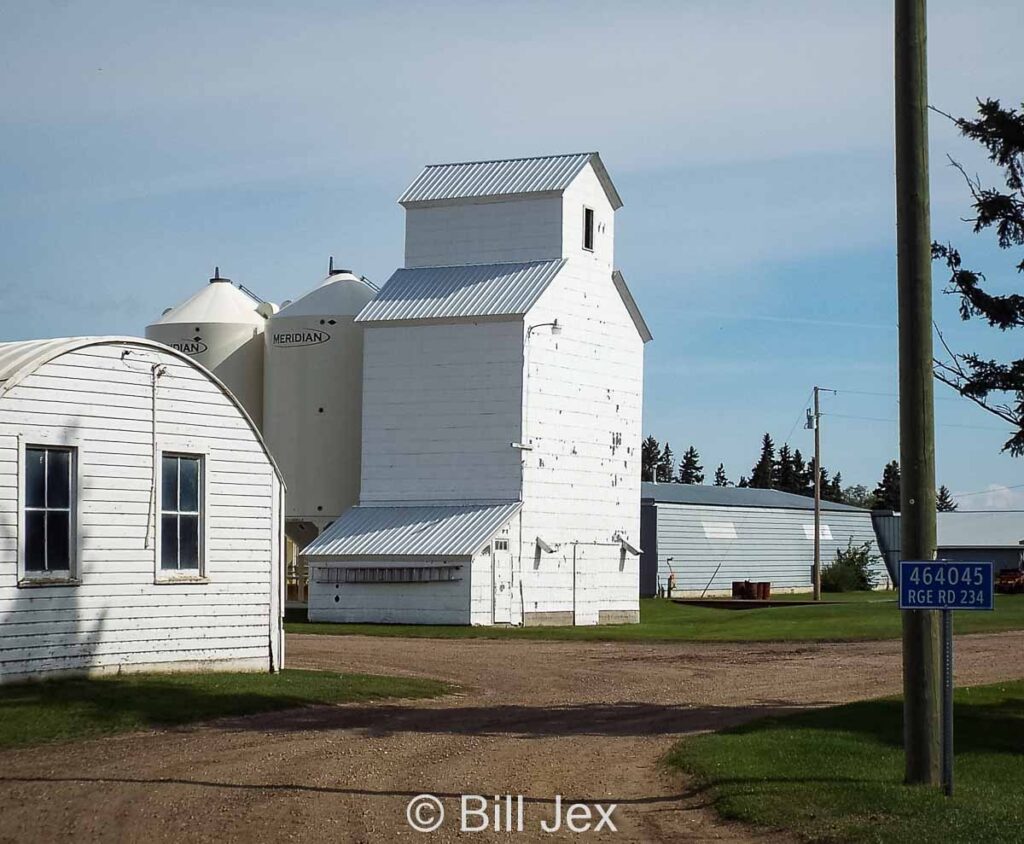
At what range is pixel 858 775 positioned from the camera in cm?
1388

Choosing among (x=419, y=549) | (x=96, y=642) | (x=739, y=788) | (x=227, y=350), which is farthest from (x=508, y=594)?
(x=739, y=788)

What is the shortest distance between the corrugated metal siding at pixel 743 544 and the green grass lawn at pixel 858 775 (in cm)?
4657

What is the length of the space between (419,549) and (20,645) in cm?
2159

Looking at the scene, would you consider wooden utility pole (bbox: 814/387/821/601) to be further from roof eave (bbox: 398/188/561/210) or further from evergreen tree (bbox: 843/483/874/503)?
evergreen tree (bbox: 843/483/874/503)

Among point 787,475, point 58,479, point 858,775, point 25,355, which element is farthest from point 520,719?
point 787,475

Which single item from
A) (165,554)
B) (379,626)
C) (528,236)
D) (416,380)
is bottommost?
(379,626)

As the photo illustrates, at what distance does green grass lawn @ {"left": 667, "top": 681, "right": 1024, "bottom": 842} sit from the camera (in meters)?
11.5

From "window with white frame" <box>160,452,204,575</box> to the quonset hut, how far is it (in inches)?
693

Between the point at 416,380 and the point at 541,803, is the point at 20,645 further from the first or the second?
the point at 416,380

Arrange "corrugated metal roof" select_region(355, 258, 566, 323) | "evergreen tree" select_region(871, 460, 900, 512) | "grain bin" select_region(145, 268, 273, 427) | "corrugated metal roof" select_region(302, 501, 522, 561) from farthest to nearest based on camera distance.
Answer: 1. "evergreen tree" select_region(871, 460, 900, 512)
2. "grain bin" select_region(145, 268, 273, 427)
3. "corrugated metal roof" select_region(355, 258, 566, 323)
4. "corrugated metal roof" select_region(302, 501, 522, 561)

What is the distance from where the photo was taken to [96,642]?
21.6 m

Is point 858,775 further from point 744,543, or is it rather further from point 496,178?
point 744,543

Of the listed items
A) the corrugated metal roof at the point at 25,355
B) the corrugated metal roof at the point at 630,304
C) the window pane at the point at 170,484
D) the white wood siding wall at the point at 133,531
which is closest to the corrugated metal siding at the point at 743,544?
the corrugated metal roof at the point at 630,304

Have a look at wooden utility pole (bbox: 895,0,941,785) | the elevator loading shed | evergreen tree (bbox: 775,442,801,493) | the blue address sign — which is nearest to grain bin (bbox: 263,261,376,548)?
the elevator loading shed
